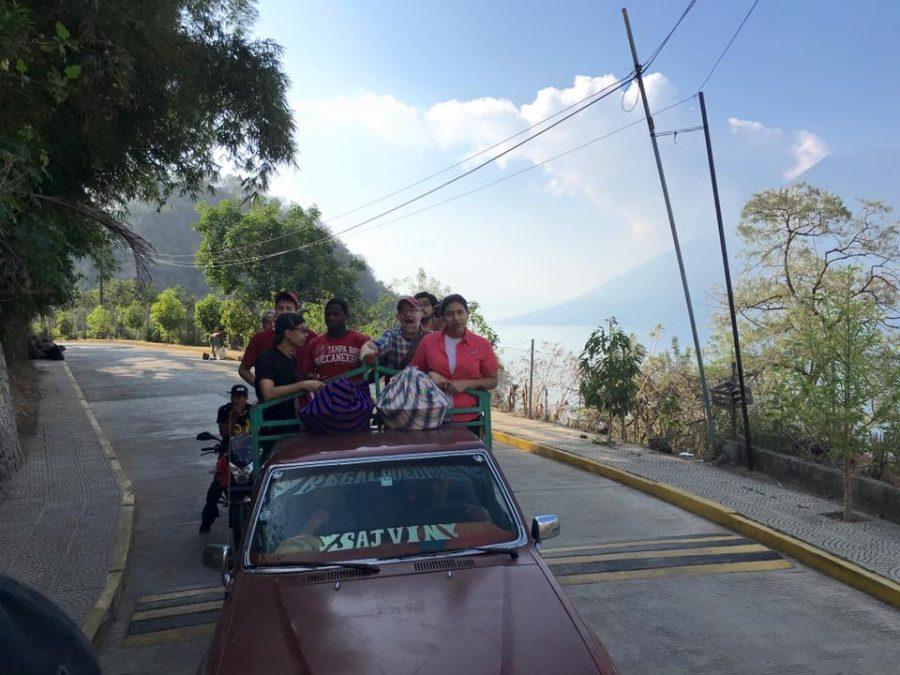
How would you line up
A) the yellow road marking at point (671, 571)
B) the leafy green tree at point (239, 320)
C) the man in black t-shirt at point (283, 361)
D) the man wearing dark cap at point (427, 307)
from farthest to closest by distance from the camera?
the leafy green tree at point (239, 320), the man wearing dark cap at point (427, 307), the man in black t-shirt at point (283, 361), the yellow road marking at point (671, 571)

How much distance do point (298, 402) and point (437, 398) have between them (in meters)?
1.49

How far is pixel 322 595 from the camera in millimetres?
3135

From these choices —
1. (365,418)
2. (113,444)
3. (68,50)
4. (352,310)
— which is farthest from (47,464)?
(352,310)

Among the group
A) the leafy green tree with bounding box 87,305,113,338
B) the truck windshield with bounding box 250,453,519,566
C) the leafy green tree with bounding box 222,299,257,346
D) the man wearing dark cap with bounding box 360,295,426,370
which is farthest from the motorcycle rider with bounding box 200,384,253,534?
the leafy green tree with bounding box 87,305,113,338

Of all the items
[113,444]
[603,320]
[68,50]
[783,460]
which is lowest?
[113,444]

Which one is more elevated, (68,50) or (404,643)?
(68,50)

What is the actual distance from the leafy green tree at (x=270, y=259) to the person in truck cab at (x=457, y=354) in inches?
1013

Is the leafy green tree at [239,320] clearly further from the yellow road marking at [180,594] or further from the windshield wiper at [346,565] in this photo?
the windshield wiper at [346,565]

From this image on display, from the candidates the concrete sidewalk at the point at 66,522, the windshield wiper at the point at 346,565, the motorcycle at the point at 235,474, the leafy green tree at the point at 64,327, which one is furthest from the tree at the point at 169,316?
the windshield wiper at the point at 346,565

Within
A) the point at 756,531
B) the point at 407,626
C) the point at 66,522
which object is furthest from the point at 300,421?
the point at 756,531

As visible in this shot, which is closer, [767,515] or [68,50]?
[767,515]

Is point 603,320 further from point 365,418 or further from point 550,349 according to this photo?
point 365,418

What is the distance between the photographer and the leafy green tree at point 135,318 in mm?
52594

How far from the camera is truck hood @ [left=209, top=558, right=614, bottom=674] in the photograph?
266 cm
